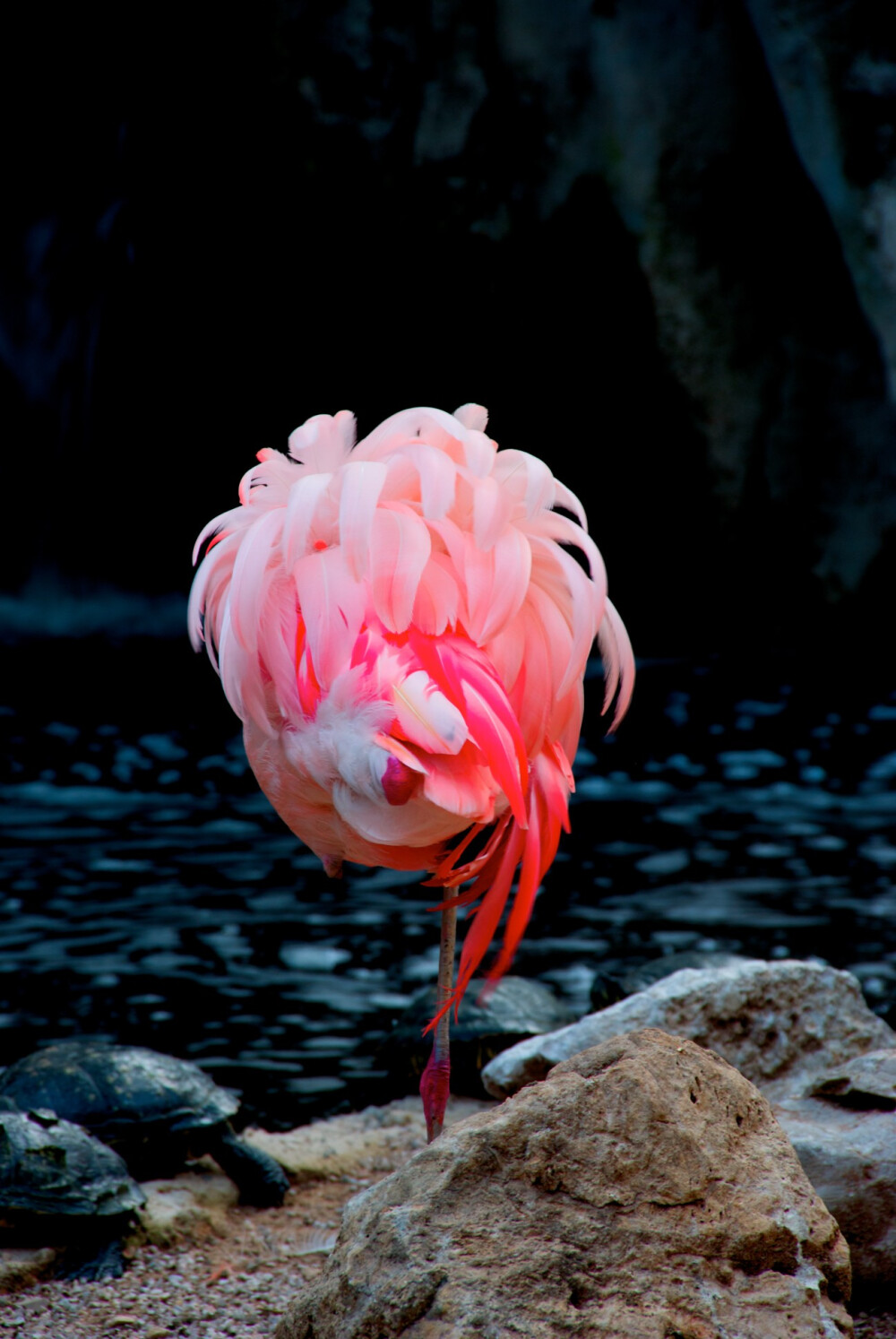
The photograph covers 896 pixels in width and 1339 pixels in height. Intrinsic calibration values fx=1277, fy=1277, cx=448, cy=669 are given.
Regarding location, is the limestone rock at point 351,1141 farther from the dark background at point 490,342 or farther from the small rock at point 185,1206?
the dark background at point 490,342

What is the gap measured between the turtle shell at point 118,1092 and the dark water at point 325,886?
18.9 inches

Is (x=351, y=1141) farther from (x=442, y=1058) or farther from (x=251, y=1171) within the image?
(x=442, y=1058)

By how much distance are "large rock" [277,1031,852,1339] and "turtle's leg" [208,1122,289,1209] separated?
1158mm

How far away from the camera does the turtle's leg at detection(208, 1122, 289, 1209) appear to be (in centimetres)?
263

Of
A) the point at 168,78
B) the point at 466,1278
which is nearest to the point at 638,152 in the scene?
the point at 168,78

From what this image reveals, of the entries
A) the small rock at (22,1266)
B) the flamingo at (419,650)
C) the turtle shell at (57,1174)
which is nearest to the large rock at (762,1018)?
the flamingo at (419,650)

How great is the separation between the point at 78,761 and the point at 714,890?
12.2 ft

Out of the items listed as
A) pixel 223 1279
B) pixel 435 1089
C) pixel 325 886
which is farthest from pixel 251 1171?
pixel 325 886

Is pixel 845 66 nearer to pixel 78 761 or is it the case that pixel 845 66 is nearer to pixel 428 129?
pixel 428 129

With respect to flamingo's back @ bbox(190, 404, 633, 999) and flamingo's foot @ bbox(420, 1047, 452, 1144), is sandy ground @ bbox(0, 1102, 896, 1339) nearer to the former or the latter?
flamingo's foot @ bbox(420, 1047, 452, 1144)

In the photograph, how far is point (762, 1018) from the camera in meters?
2.57

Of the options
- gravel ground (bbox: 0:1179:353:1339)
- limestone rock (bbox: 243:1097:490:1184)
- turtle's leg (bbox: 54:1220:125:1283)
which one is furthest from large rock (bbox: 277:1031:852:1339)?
limestone rock (bbox: 243:1097:490:1184)

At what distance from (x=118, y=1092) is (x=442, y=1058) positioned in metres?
0.92

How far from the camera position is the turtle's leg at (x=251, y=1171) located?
8.64 feet
